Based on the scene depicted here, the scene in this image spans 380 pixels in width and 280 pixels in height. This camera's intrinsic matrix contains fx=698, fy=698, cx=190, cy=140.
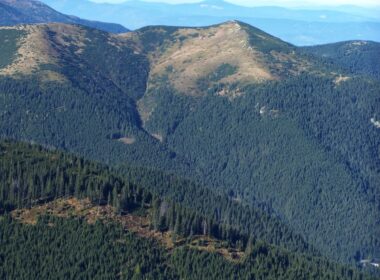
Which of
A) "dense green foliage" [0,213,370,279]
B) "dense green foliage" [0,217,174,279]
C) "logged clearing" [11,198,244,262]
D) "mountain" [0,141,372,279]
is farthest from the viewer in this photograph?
"logged clearing" [11,198,244,262]

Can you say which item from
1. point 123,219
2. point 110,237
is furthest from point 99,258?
point 123,219

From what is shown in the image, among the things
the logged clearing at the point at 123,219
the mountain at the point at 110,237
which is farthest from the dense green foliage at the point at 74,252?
the logged clearing at the point at 123,219

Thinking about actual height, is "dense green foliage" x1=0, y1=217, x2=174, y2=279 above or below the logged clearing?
below

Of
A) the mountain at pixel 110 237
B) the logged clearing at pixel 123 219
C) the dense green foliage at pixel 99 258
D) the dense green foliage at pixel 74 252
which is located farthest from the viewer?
the logged clearing at pixel 123 219

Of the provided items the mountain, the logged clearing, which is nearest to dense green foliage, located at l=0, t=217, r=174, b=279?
the mountain

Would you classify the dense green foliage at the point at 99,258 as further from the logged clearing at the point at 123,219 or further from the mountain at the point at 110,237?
the logged clearing at the point at 123,219

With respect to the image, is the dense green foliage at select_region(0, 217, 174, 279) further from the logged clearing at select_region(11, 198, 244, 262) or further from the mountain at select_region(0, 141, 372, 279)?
the logged clearing at select_region(11, 198, 244, 262)

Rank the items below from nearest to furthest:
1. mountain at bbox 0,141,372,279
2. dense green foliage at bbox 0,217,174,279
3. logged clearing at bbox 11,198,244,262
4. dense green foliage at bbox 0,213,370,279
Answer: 1. dense green foliage at bbox 0,217,174,279
2. dense green foliage at bbox 0,213,370,279
3. mountain at bbox 0,141,372,279
4. logged clearing at bbox 11,198,244,262
